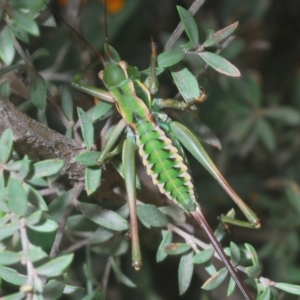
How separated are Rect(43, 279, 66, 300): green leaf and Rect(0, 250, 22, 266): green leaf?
104 millimetres

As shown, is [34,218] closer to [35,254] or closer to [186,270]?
[35,254]

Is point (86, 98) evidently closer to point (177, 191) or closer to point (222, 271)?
point (177, 191)

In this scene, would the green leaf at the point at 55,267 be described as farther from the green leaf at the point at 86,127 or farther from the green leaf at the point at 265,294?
the green leaf at the point at 265,294

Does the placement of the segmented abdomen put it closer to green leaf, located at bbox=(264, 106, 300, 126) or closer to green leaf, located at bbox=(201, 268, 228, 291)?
green leaf, located at bbox=(201, 268, 228, 291)

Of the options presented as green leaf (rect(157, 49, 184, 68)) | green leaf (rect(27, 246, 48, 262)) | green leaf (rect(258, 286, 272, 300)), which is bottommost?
green leaf (rect(258, 286, 272, 300))

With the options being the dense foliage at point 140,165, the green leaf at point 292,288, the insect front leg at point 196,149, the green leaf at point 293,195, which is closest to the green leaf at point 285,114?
the dense foliage at point 140,165

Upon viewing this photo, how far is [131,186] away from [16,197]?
1.15 feet

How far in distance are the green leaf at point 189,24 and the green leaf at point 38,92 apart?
1.05 ft

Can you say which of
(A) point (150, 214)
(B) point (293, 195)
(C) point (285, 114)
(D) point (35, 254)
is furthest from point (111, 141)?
(C) point (285, 114)

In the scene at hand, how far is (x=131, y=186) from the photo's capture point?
1034 mm

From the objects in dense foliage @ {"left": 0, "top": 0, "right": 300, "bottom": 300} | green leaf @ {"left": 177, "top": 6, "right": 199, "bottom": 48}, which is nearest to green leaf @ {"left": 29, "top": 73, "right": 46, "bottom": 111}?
dense foliage @ {"left": 0, "top": 0, "right": 300, "bottom": 300}

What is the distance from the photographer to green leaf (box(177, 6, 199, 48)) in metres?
0.95

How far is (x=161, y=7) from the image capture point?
80.0 inches

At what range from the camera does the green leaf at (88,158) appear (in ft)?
3.13
